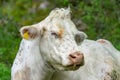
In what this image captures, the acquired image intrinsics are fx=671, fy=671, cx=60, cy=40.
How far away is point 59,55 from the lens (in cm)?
865

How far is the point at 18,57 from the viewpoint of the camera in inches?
378

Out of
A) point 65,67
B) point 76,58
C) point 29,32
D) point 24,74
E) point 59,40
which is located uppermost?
point 29,32

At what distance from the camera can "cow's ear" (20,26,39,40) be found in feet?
29.3

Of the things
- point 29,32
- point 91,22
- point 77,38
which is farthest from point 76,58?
point 91,22

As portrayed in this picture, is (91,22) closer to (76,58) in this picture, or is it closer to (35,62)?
(35,62)

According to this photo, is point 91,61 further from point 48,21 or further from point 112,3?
point 112,3

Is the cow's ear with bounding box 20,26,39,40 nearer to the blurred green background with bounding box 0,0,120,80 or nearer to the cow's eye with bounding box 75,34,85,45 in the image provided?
the cow's eye with bounding box 75,34,85,45

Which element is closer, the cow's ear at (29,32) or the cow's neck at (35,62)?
the cow's ear at (29,32)

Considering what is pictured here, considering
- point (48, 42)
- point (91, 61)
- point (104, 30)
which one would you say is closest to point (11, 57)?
point (104, 30)

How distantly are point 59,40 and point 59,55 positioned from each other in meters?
0.20

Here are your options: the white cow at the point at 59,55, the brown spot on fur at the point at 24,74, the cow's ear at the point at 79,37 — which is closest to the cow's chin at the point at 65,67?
the white cow at the point at 59,55

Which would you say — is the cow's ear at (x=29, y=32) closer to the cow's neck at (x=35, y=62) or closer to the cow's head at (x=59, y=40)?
the cow's head at (x=59, y=40)

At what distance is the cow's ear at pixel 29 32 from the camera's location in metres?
8.92

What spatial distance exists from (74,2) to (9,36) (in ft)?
5.58
